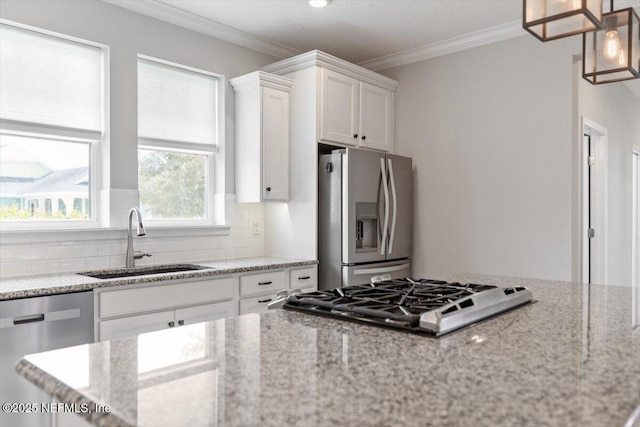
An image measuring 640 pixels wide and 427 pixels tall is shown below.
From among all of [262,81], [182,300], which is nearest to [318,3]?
[262,81]

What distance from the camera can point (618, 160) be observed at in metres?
5.05

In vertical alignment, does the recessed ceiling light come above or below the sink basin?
above

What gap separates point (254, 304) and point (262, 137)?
1238 millimetres

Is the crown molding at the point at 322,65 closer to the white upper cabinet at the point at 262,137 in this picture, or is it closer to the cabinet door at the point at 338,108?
the cabinet door at the point at 338,108

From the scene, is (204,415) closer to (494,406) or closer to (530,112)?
(494,406)

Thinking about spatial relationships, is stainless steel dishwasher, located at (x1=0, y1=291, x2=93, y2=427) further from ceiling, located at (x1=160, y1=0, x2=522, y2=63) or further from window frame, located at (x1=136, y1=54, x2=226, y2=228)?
ceiling, located at (x1=160, y1=0, x2=522, y2=63)

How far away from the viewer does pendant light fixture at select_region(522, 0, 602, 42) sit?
1.37 m

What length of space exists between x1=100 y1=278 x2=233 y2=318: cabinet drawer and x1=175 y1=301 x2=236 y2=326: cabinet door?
0.12 feet

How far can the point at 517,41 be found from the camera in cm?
375

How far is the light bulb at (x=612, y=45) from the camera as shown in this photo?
1.76 meters

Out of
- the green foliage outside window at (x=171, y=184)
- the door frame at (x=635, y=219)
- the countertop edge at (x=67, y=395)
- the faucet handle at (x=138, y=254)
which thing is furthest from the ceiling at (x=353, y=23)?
the door frame at (x=635, y=219)

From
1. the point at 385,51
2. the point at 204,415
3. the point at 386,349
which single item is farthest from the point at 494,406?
the point at 385,51

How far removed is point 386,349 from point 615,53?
1424mm

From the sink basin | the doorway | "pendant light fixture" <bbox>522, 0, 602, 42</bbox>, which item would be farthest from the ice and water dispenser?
"pendant light fixture" <bbox>522, 0, 602, 42</bbox>
